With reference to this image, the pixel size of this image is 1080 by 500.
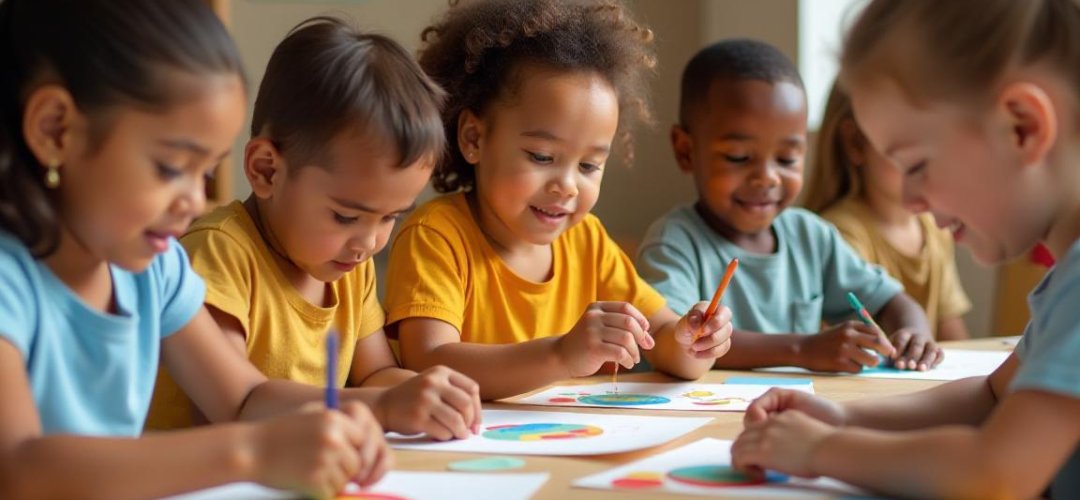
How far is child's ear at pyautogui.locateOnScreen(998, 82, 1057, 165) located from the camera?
88 cm

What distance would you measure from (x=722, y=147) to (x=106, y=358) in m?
1.26

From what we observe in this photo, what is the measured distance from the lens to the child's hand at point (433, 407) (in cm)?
108

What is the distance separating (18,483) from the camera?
2.58 feet

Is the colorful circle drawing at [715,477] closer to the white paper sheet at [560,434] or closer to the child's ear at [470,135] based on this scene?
the white paper sheet at [560,434]

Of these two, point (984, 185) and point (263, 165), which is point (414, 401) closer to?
point (263, 165)

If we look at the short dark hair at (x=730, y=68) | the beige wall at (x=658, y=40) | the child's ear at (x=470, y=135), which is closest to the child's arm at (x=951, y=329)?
the beige wall at (x=658, y=40)

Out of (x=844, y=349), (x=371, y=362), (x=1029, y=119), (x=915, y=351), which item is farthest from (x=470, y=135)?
(x=1029, y=119)

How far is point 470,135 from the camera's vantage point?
1.67 meters

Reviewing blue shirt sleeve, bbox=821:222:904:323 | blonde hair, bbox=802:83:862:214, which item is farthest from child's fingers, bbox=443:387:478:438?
blonde hair, bbox=802:83:862:214

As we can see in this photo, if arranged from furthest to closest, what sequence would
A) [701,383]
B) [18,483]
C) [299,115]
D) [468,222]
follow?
[468,222] < [701,383] < [299,115] < [18,483]

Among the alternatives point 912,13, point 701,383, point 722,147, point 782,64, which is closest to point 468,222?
point 701,383

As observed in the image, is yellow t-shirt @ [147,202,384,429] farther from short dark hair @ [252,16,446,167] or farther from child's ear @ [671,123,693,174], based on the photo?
child's ear @ [671,123,693,174]

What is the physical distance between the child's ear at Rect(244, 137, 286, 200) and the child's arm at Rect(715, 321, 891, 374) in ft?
2.47

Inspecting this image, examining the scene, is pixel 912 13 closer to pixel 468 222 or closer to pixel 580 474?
pixel 580 474
